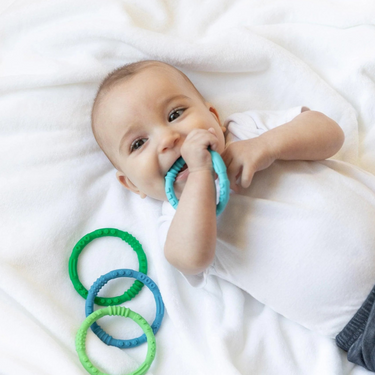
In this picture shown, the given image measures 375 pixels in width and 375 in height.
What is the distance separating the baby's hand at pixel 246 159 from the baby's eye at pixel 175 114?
19 cm

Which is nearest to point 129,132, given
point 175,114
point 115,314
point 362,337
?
point 175,114

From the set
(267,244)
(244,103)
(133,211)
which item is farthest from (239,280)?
(244,103)

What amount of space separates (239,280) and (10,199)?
0.86m

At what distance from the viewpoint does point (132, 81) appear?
1.51 metres

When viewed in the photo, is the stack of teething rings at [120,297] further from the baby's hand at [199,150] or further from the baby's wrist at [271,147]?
the baby's wrist at [271,147]

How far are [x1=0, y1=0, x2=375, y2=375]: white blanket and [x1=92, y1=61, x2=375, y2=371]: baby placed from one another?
0.47ft

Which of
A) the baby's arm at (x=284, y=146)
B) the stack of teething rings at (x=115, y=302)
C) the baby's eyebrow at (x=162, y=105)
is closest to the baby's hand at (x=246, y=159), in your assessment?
the baby's arm at (x=284, y=146)

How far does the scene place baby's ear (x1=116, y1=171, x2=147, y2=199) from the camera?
65.3 inches

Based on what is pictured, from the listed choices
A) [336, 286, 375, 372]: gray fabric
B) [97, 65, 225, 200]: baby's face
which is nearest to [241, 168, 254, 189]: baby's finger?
[97, 65, 225, 200]: baby's face

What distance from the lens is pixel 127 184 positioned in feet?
5.51

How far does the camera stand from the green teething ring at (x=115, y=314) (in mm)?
1458

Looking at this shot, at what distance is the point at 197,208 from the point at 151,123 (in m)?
0.31

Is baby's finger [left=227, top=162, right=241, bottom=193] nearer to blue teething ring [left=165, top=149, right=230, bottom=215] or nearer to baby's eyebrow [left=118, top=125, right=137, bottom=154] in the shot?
blue teething ring [left=165, top=149, right=230, bottom=215]

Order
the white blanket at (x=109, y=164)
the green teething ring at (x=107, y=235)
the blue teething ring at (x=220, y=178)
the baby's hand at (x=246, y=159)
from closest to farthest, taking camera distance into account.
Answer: the blue teething ring at (x=220, y=178), the baby's hand at (x=246, y=159), the white blanket at (x=109, y=164), the green teething ring at (x=107, y=235)
